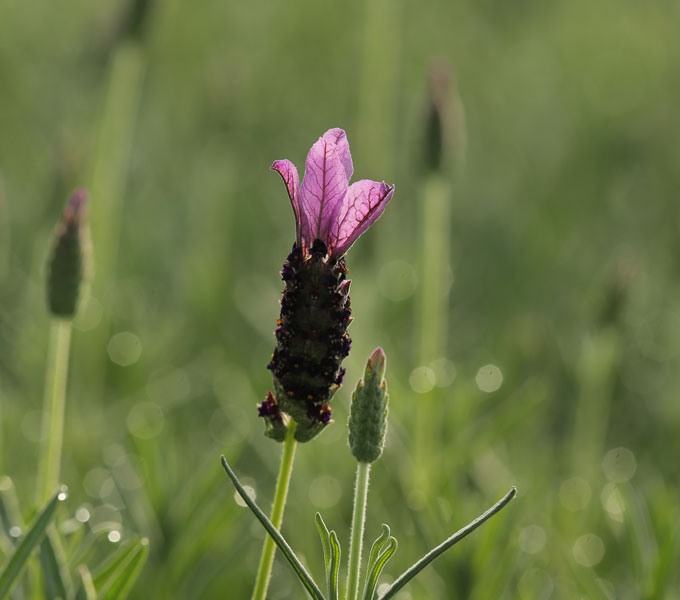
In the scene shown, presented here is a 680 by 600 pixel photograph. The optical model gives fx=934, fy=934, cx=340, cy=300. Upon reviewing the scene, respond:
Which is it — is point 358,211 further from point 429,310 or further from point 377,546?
point 429,310

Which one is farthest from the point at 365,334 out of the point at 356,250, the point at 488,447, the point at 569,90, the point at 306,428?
the point at 569,90

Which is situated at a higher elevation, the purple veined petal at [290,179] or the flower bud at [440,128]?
the flower bud at [440,128]

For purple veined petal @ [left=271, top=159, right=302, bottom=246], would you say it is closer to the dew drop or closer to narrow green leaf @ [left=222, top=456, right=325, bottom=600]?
narrow green leaf @ [left=222, top=456, right=325, bottom=600]

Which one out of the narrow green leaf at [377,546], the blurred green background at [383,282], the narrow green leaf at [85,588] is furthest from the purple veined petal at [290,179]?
the blurred green background at [383,282]

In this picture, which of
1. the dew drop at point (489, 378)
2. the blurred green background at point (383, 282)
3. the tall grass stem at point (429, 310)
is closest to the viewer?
the blurred green background at point (383, 282)

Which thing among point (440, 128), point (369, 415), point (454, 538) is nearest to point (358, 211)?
point (369, 415)

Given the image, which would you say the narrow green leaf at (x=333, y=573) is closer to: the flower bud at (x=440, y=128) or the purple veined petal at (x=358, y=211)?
the purple veined petal at (x=358, y=211)

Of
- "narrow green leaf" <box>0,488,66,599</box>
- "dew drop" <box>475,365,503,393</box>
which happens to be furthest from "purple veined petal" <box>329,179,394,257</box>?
"dew drop" <box>475,365,503,393</box>
